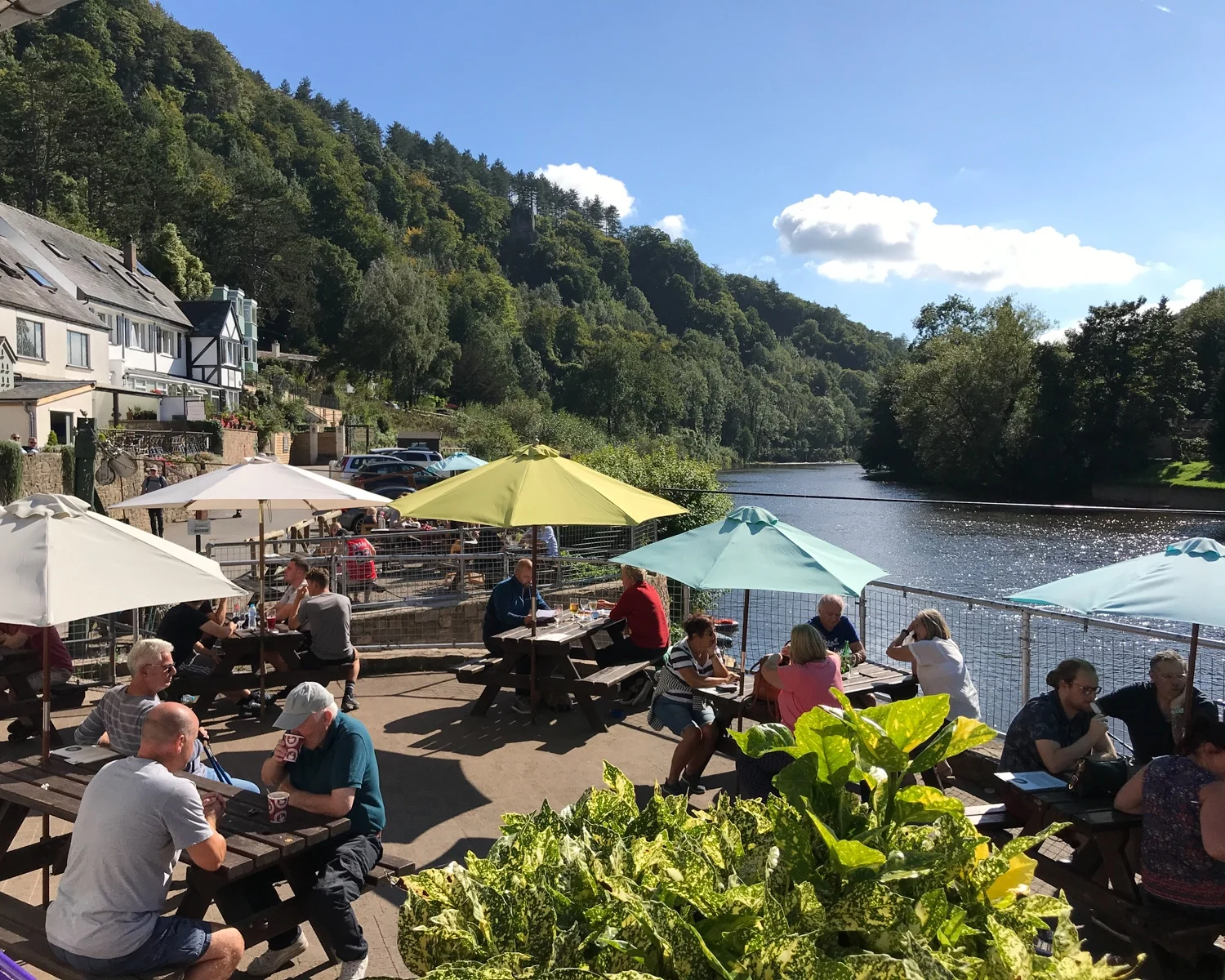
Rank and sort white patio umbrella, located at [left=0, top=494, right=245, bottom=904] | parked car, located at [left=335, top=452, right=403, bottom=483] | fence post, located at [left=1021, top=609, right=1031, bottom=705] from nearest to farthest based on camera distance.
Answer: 1. white patio umbrella, located at [left=0, top=494, right=245, bottom=904]
2. fence post, located at [left=1021, top=609, right=1031, bottom=705]
3. parked car, located at [left=335, top=452, right=403, bottom=483]

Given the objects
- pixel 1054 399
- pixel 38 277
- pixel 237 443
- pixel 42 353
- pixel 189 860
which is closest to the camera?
pixel 189 860

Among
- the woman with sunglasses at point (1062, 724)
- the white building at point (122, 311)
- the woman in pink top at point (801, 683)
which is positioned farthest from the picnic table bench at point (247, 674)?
the white building at point (122, 311)

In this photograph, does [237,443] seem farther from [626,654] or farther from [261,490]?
[626,654]

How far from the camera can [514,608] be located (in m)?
8.31

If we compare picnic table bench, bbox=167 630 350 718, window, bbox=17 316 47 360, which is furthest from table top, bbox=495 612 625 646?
window, bbox=17 316 47 360

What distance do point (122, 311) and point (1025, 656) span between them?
4526 centimetres

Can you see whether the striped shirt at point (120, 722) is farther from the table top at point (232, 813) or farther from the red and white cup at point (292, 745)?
the red and white cup at point (292, 745)

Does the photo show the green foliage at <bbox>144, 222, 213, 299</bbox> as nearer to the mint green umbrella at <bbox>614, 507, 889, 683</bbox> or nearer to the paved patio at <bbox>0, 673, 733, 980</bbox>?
the paved patio at <bbox>0, 673, 733, 980</bbox>

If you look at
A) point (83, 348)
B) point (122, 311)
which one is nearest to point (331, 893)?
point (83, 348)

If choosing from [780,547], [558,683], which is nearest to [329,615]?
[558,683]

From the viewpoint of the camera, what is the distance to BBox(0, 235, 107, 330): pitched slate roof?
31.6 m

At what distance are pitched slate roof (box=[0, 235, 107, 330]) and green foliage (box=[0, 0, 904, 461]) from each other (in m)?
17.7

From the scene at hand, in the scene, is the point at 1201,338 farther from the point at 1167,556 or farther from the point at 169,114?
the point at 169,114

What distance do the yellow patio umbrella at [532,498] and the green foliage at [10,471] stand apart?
16.0m
